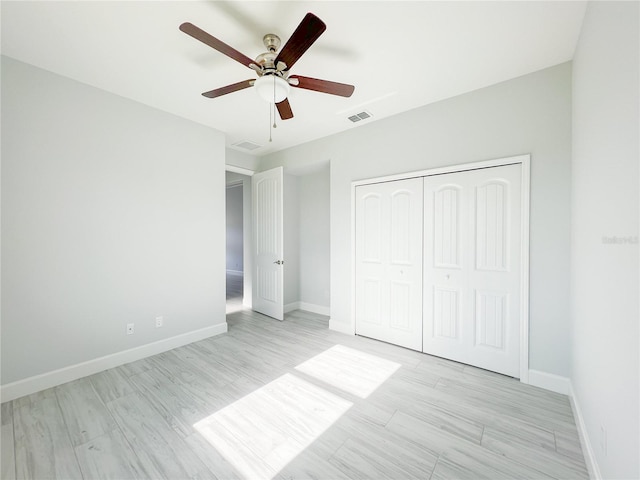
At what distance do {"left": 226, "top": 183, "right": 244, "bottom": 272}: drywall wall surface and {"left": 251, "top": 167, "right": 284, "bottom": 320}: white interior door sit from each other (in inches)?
160

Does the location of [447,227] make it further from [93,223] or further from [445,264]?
[93,223]

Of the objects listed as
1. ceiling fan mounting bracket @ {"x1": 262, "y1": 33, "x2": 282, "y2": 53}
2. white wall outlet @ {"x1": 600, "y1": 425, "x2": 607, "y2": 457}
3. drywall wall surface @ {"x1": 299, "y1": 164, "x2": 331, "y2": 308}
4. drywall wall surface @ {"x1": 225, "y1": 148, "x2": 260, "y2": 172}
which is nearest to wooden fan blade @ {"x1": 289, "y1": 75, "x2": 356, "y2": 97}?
ceiling fan mounting bracket @ {"x1": 262, "y1": 33, "x2": 282, "y2": 53}

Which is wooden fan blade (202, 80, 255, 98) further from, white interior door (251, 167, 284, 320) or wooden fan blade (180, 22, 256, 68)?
white interior door (251, 167, 284, 320)

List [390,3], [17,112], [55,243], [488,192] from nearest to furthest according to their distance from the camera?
[390,3]
[17,112]
[55,243]
[488,192]

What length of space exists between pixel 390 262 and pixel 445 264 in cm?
64

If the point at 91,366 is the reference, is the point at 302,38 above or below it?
above

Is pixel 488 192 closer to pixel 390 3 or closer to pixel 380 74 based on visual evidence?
pixel 380 74

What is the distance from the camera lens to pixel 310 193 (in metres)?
4.64

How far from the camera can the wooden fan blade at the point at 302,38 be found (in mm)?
1339

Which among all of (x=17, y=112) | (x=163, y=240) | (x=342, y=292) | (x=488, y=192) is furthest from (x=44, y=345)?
(x=488, y=192)

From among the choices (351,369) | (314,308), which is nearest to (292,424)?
(351,369)

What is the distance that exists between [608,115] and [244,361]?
3.32 meters

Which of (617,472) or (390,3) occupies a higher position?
(390,3)

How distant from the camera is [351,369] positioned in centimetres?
259
